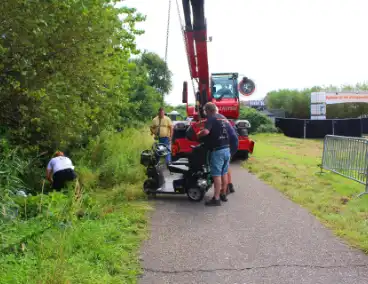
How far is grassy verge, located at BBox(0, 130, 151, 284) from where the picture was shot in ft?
12.5

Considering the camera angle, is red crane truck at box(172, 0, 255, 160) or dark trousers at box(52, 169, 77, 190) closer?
dark trousers at box(52, 169, 77, 190)

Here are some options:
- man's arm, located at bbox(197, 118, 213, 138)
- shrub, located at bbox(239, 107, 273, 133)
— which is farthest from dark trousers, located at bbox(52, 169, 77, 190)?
shrub, located at bbox(239, 107, 273, 133)

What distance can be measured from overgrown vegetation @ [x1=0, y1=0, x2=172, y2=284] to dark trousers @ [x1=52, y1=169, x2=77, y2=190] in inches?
11.2

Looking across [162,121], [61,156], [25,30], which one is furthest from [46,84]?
[162,121]

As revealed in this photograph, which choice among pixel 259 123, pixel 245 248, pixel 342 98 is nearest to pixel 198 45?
pixel 245 248

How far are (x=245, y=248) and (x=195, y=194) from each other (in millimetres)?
2720

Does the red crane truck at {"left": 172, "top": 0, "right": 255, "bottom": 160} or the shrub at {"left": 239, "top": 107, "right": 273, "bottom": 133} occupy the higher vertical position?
the red crane truck at {"left": 172, "top": 0, "right": 255, "bottom": 160}

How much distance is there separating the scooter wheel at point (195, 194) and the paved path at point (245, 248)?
1.07 feet

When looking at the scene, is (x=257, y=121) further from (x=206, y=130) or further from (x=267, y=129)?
(x=206, y=130)

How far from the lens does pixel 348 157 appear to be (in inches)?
373

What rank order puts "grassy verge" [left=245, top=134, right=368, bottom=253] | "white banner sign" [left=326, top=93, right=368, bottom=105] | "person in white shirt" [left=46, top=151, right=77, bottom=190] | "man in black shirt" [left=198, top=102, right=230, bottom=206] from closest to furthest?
"grassy verge" [left=245, top=134, right=368, bottom=253], "man in black shirt" [left=198, top=102, right=230, bottom=206], "person in white shirt" [left=46, top=151, right=77, bottom=190], "white banner sign" [left=326, top=93, right=368, bottom=105]

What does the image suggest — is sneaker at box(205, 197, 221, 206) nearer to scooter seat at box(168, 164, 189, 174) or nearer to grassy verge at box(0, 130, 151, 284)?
scooter seat at box(168, 164, 189, 174)

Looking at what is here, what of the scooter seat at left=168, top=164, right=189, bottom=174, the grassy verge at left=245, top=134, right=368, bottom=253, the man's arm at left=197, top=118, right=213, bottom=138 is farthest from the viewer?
the scooter seat at left=168, top=164, right=189, bottom=174

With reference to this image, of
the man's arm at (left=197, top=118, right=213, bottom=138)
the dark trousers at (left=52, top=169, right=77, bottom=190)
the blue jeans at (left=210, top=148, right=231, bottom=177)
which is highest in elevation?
the man's arm at (left=197, top=118, right=213, bottom=138)
